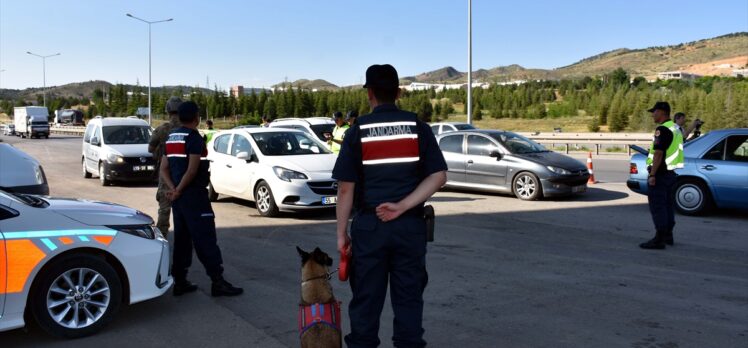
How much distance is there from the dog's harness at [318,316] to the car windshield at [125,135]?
14.2 meters

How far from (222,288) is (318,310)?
248cm

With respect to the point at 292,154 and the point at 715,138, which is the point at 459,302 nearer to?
the point at 292,154

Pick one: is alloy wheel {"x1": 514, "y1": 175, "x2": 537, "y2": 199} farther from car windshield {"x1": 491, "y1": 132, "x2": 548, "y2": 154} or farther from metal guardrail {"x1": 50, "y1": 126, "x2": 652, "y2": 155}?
metal guardrail {"x1": 50, "y1": 126, "x2": 652, "y2": 155}

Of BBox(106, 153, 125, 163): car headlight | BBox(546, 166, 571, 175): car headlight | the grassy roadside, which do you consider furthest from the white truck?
BBox(546, 166, 571, 175): car headlight

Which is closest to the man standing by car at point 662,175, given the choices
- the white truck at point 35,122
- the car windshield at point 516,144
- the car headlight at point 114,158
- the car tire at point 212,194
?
the car windshield at point 516,144

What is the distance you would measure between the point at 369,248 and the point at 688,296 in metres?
3.81

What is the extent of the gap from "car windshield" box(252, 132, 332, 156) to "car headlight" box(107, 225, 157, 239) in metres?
5.78

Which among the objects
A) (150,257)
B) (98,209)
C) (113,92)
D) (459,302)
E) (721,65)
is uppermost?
(721,65)

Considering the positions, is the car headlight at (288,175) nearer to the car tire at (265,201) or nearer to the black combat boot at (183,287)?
the car tire at (265,201)

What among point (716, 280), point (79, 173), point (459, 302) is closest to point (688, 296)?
point (716, 280)

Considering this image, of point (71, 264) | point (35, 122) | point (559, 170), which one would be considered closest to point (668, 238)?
point (559, 170)

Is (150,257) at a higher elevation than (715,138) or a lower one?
lower

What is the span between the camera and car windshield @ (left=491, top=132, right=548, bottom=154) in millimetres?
13156

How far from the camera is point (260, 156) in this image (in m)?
11.0
